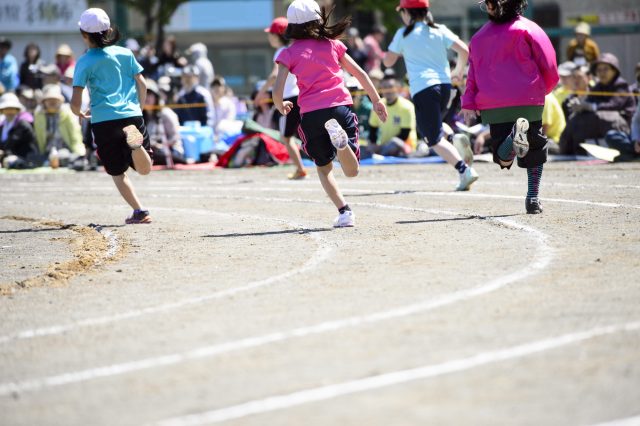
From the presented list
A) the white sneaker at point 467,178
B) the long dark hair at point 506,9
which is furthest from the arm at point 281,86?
the white sneaker at point 467,178

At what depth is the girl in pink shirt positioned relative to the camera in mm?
10289

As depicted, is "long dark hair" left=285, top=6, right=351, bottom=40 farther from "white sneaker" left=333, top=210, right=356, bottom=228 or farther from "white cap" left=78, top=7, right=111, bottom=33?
"white cap" left=78, top=7, right=111, bottom=33

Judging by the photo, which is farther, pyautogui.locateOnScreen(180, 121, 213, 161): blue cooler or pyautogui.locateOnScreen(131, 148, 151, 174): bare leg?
pyautogui.locateOnScreen(180, 121, 213, 161): blue cooler

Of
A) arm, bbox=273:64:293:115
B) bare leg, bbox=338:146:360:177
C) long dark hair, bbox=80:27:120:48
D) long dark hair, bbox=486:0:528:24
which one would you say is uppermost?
long dark hair, bbox=486:0:528:24

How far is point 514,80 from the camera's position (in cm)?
1055

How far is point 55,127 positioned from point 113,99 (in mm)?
10619

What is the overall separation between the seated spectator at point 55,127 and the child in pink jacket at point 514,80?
1195 cm

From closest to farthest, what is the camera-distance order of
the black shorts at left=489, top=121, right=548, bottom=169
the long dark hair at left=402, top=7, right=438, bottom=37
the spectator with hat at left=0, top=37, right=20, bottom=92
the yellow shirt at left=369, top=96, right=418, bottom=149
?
the black shorts at left=489, top=121, right=548, bottom=169 < the long dark hair at left=402, top=7, right=438, bottom=37 < the yellow shirt at left=369, top=96, right=418, bottom=149 < the spectator with hat at left=0, top=37, right=20, bottom=92

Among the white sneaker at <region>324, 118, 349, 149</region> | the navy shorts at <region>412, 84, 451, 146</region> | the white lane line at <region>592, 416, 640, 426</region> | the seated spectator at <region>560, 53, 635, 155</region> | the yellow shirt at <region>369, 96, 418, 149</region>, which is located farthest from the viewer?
the yellow shirt at <region>369, 96, 418, 149</region>

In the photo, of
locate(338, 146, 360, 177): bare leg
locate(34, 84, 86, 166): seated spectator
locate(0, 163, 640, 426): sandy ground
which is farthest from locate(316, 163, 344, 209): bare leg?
locate(34, 84, 86, 166): seated spectator

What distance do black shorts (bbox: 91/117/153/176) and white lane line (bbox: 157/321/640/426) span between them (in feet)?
22.0

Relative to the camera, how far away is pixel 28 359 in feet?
18.8

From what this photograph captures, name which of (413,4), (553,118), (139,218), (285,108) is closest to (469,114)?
(285,108)

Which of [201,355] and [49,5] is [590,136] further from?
[49,5]
